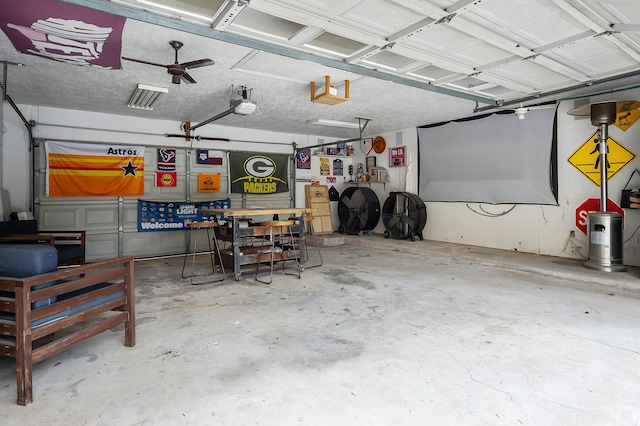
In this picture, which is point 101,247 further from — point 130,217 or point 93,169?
point 93,169

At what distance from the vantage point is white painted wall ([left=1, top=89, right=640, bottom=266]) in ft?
17.3

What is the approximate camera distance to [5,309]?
77.5 inches

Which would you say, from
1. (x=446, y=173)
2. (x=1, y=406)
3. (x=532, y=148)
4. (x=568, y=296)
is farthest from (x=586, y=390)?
(x=446, y=173)

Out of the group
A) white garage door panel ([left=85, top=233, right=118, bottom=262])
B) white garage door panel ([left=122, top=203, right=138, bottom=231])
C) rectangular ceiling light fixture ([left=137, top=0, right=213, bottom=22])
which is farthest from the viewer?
white garage door panel ([left=122, top=203, right=138, bottom=231])

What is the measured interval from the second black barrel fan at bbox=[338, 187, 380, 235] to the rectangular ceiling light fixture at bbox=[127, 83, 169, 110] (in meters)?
4.83

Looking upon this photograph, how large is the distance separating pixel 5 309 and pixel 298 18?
296 centimetres

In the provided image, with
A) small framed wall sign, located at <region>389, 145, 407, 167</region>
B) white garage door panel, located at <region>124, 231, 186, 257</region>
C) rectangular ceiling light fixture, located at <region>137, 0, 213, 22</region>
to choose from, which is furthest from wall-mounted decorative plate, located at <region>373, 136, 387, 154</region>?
rectangular ceiling light fixture, located at <region>137, 0, 213, 22</region>

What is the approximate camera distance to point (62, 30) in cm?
311

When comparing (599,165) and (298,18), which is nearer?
(298,18)

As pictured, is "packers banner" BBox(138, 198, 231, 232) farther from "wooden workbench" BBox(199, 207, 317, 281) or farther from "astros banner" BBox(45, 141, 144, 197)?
"wooden workbench" BBox(199, 207, 317, 281)

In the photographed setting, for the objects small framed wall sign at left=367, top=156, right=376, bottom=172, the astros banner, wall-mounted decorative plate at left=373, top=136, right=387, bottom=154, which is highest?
wall-mounted decorative plate at left=373, top=136, right=387, bottom=154

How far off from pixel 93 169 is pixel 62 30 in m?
3.78

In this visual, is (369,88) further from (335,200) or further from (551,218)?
(335,200)

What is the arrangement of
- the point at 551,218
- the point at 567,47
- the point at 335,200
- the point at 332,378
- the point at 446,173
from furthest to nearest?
the point at 335,200 → the point at 446,173 → the point at 551,218 → the point at 567,47 → the point at 332,378
